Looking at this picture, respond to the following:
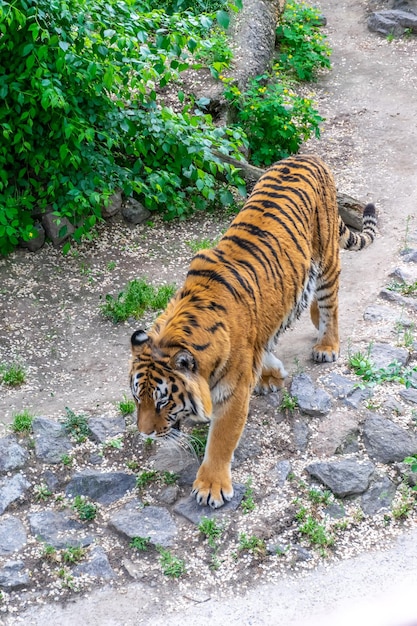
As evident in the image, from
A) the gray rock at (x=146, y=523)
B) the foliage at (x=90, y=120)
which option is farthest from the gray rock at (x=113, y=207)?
the gray rock at (x=146, y=523)

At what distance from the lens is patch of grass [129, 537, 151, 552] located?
4008mm

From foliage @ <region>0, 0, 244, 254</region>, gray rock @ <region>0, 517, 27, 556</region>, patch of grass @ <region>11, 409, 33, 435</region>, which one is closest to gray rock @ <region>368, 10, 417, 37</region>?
foliage @ <region>0, 0, 244, 254</region>

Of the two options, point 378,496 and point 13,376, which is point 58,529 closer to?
point 13,376

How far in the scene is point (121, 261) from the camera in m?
6.61

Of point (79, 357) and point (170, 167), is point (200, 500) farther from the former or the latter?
point (170, 167)

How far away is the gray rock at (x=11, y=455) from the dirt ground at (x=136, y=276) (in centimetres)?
19

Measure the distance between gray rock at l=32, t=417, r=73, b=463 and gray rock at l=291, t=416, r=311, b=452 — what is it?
1.35 m

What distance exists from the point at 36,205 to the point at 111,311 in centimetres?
127

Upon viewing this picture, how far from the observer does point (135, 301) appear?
19.6 feet

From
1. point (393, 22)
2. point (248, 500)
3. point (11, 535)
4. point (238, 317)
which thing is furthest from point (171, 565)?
point (393, 22)

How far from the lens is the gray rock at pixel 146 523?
13.3 feet

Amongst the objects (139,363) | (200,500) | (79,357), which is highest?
(139,363)

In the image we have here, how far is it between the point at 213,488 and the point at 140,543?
48 centimetres

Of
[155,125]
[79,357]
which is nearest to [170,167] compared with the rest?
[155,125]
